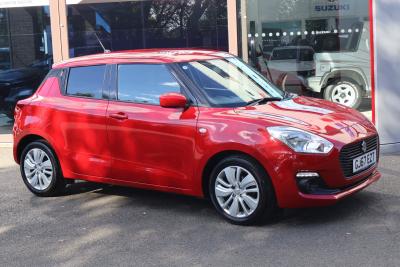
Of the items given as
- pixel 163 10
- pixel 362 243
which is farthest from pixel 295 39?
pixel 362 243

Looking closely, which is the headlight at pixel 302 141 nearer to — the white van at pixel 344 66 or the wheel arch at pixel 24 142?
the wheel arch at pixel 24 142

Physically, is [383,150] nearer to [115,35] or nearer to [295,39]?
[295,39]

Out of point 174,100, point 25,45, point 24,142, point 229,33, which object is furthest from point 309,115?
point 25,45

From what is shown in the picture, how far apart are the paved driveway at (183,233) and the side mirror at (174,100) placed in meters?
1.08

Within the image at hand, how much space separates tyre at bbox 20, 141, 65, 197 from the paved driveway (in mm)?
145

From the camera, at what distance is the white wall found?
8133mm

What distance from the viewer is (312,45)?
10820mm

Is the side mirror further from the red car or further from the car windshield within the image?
the car windshield

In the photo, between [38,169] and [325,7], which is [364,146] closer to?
[38,169]

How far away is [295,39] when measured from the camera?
424 inches

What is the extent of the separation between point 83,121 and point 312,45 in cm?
576

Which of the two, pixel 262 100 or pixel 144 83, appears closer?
pixel 262 100

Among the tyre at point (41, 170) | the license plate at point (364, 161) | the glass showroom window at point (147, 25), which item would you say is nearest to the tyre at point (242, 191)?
the license plate at point (364, 161)

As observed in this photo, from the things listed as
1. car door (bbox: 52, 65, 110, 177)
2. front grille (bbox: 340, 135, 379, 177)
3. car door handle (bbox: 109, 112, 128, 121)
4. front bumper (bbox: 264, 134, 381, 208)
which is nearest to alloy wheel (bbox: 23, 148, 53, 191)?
car door (bbox: 52, 65, 110, 177)
